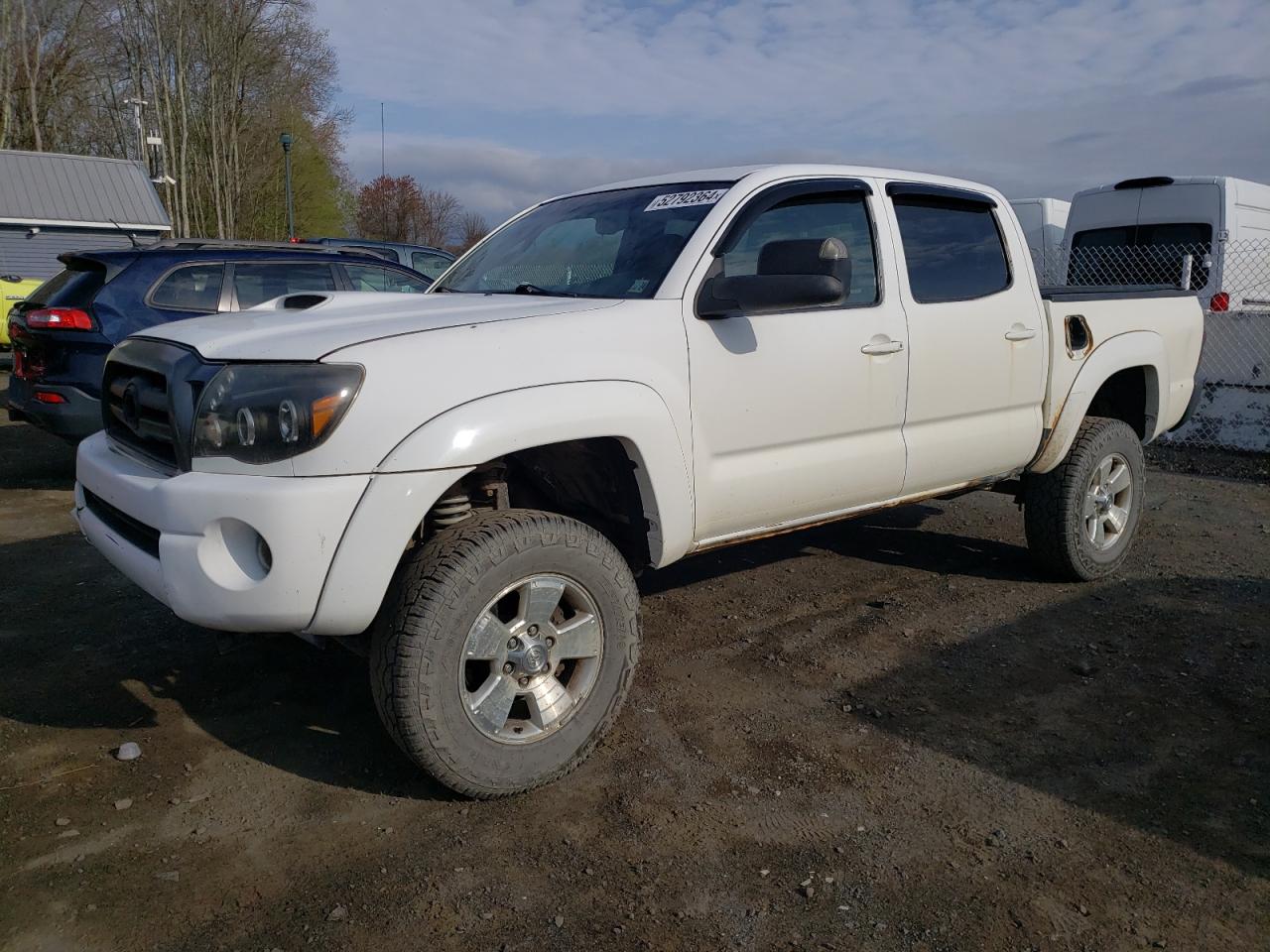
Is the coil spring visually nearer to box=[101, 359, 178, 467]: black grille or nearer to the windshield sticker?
box=[101, 359, 178, 467]: black grille

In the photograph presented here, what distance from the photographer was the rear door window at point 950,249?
13.4 ft

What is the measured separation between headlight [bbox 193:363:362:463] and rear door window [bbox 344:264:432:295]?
501cm

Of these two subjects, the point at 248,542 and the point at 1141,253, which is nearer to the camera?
the point at 248,542

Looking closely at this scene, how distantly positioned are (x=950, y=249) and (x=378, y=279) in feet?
16.1

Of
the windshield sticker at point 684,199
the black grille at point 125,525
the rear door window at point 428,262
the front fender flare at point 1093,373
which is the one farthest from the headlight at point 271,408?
the rear door window at point 428,262

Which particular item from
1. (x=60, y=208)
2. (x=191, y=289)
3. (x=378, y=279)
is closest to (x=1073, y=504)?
(x=378, y=279)

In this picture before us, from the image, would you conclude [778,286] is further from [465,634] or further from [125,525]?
[125,525]

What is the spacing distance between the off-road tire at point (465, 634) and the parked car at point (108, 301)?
446cm

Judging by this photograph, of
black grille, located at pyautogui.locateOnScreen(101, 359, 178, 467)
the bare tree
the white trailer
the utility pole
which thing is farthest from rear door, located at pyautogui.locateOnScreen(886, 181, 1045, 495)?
the bare tree

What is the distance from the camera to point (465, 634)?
108 inches

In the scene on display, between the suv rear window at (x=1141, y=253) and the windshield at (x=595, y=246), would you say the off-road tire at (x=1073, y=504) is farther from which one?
the suv rear window at (x=1141, y=253)

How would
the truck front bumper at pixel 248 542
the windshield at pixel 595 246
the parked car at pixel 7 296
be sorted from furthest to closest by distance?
the parked car at pixel 7 296 → the windshield at pixel 595 246 → the truck front bumper at pixel 248 542

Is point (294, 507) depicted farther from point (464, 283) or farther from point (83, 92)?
point (83, 92)

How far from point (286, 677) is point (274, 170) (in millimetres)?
35297
